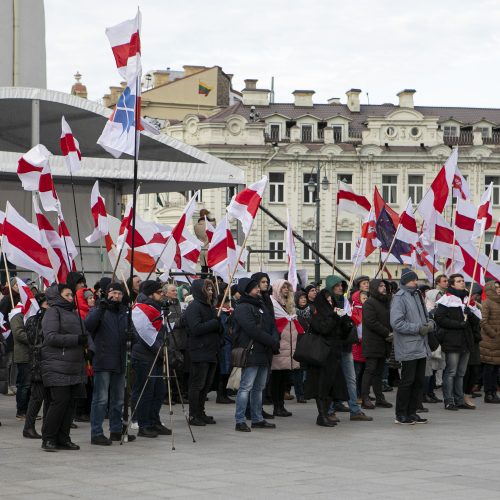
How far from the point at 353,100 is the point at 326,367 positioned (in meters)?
62.2

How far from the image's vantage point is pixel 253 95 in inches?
2975

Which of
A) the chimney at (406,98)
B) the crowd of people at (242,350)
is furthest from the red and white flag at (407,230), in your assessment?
the chimney at (406,98)

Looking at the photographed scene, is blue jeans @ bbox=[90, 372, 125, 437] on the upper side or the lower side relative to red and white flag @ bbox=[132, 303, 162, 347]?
lower

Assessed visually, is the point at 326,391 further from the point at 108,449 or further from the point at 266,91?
the point at 266,91

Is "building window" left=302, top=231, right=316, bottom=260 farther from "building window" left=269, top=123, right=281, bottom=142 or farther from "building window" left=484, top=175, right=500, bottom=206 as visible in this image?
"building window" left=484, top=175, right=500, bottom=206

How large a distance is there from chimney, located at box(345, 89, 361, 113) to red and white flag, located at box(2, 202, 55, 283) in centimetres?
6182

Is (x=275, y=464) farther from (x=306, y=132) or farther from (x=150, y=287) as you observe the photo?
(x=306, y=132)

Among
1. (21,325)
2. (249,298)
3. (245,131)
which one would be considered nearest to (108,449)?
(249,298)

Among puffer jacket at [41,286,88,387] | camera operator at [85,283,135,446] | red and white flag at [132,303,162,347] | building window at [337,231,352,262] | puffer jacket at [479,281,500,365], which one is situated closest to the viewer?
puffer jacket at [41,286,88,387]

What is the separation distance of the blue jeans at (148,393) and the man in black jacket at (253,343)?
3.41 ft

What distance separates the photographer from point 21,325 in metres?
15.9

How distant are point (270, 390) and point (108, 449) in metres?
5.20

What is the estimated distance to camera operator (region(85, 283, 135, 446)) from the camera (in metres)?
12.8

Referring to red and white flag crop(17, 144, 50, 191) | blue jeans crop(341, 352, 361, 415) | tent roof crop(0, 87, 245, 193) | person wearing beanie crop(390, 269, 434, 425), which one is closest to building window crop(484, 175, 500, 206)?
tent roof crop(0, 87, 245, 193)
